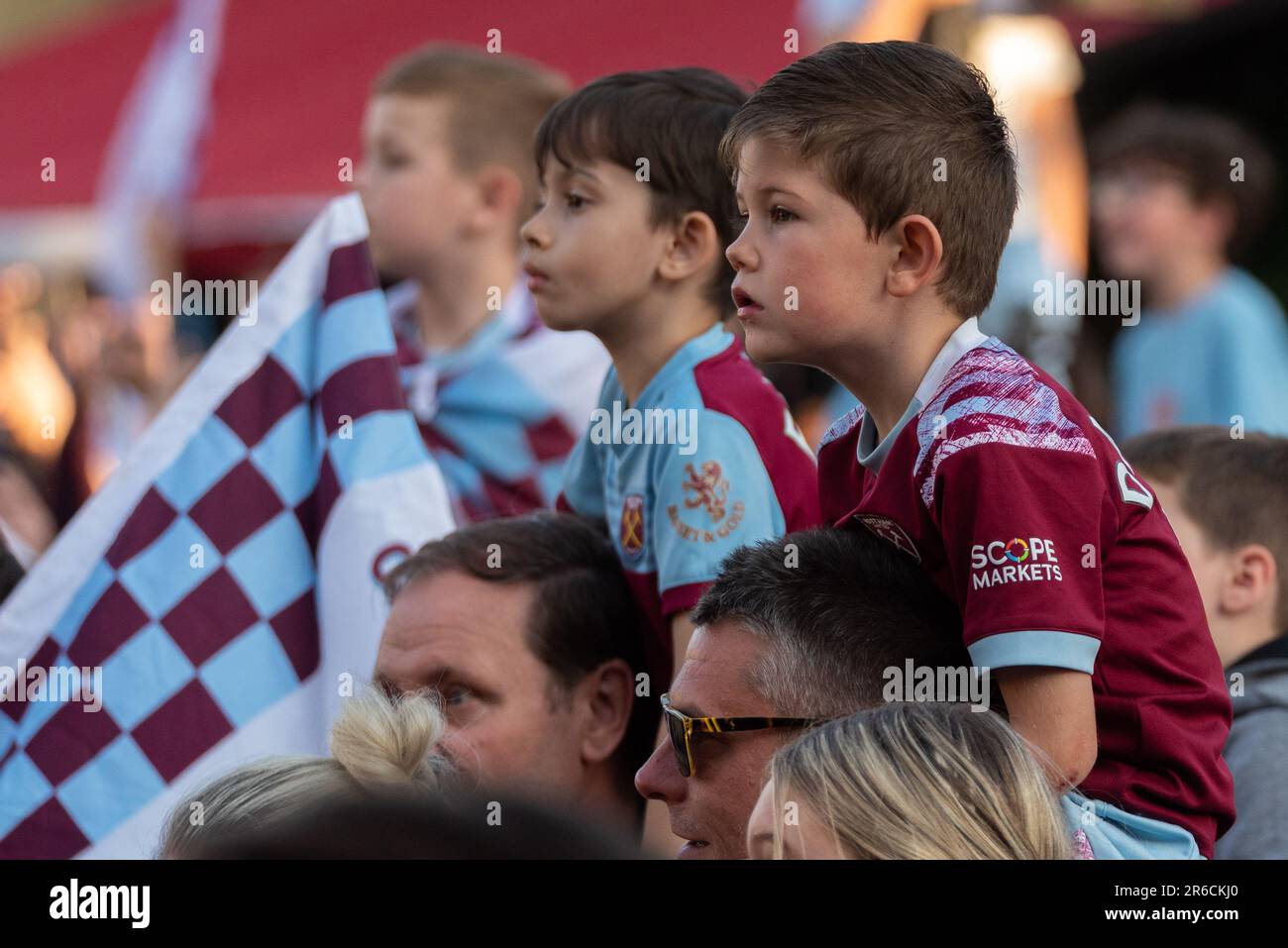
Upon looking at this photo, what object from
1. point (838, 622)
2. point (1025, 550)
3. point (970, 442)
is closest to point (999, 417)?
point (970, 442)

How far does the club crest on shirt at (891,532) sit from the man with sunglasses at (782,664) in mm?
15

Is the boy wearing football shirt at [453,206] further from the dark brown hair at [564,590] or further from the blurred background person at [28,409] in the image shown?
the dark brown hair at [564,590]

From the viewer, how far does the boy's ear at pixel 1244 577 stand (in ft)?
10.4

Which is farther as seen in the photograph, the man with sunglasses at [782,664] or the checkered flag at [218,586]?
the checkered flag at [218,586]

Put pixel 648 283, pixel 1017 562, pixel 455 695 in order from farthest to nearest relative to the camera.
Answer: pixel 648 283 < pixel 455 695 < pixel 1017 562

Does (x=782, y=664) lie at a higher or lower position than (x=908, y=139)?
lower

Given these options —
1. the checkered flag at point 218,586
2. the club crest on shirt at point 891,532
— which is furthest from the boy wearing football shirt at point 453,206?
the club crest on shirt at point 891,532

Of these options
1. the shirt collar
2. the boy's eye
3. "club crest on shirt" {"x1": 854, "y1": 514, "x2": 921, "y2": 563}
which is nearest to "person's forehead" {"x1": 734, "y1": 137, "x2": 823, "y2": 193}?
the shirt collar

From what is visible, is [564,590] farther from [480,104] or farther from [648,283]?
[480,104]

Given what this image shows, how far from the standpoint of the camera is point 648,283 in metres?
3.26

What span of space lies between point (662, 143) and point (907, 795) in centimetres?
172

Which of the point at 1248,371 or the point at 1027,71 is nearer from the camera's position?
the point at 1248,371

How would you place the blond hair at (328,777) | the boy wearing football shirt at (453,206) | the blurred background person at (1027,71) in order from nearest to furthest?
the blond hair at (328,777), the boy wearing football shirt at (453,206), the blurred background person at (1027,71)


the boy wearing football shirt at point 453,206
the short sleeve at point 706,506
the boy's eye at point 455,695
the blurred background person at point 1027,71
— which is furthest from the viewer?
the blurred background person at point 1027,71
